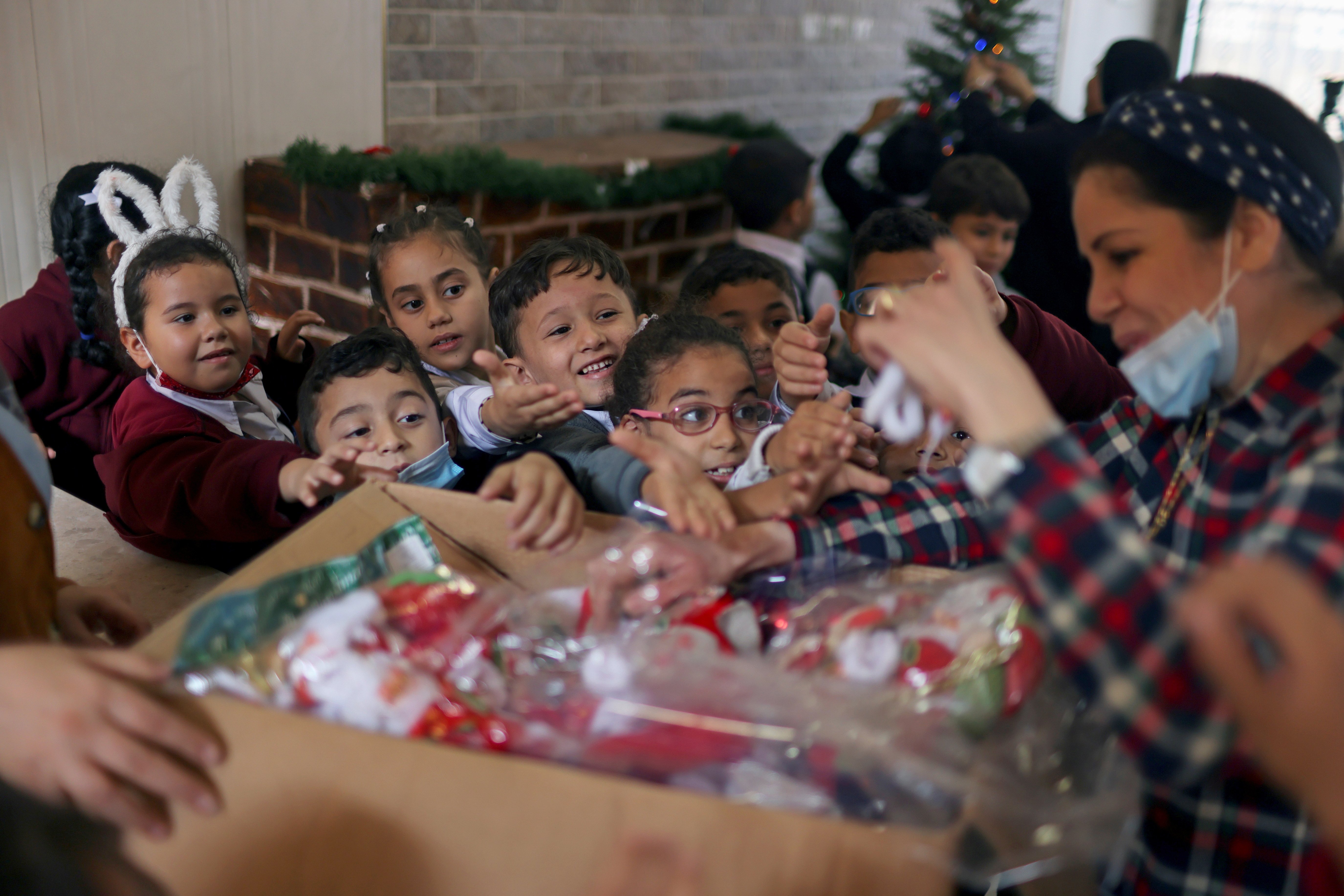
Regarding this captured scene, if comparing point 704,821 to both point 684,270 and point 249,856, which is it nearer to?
point 249,856

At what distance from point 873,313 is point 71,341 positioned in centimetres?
173

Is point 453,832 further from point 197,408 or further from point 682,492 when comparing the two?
point 197,408

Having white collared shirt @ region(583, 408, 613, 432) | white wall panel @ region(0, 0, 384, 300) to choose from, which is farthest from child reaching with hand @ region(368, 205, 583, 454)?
white wall panel @ region(0, 0, 384, 300)

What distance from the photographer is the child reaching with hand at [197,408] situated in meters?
1.54

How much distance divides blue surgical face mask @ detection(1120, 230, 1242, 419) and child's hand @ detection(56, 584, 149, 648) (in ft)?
3.85

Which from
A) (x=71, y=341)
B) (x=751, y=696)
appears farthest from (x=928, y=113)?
(x=751, y=696)

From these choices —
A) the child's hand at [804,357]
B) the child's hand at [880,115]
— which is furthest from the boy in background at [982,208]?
the child's hand at [804,357]

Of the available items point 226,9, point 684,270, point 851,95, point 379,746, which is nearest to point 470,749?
point 379,746

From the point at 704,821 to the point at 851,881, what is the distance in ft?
0.36

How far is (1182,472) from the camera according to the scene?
3.64 feet

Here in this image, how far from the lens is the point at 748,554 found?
1203mm

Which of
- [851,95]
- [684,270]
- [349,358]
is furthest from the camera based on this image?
[851,95]

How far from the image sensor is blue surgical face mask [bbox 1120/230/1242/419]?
1014 mm

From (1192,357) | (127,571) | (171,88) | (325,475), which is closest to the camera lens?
(1192,357)
